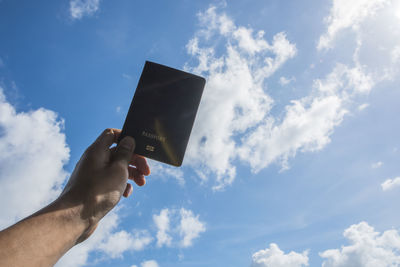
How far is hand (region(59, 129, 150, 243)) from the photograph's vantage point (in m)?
3.63

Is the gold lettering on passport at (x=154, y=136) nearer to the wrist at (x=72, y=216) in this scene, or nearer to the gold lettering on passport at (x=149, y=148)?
the gold lettering on passport at (x=149, y=148)

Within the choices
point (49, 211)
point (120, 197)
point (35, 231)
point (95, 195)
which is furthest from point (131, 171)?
point (35, 231)

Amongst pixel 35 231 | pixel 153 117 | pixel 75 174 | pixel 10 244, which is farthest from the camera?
pixel 153 117

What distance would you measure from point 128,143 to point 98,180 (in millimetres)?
1030

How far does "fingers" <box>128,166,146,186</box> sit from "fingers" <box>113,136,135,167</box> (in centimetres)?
111

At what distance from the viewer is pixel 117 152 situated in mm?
4527

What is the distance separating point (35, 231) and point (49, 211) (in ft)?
1.30

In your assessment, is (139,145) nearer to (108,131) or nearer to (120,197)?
(108,131)

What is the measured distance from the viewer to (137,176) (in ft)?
18.6

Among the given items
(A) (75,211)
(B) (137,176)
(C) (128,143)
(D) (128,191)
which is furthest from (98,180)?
(B) (137,176)

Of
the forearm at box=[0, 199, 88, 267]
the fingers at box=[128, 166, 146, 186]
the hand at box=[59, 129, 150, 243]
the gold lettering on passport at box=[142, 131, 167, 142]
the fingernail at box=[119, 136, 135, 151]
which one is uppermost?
the gold lettering on passport at box=[142, 131, 167, 142]

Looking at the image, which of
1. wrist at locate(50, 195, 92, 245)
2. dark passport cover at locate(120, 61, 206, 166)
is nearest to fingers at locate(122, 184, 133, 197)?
dark passport cover at locate(120, 61, 206, 166)

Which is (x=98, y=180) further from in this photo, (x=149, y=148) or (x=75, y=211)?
(x=149, y=148)

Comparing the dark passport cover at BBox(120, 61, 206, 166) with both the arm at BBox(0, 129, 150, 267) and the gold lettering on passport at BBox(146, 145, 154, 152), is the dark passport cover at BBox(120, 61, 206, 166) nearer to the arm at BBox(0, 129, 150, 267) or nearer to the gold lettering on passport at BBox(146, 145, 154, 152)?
the gold lettering on passport at BBox(146, 145, 154, 152)
